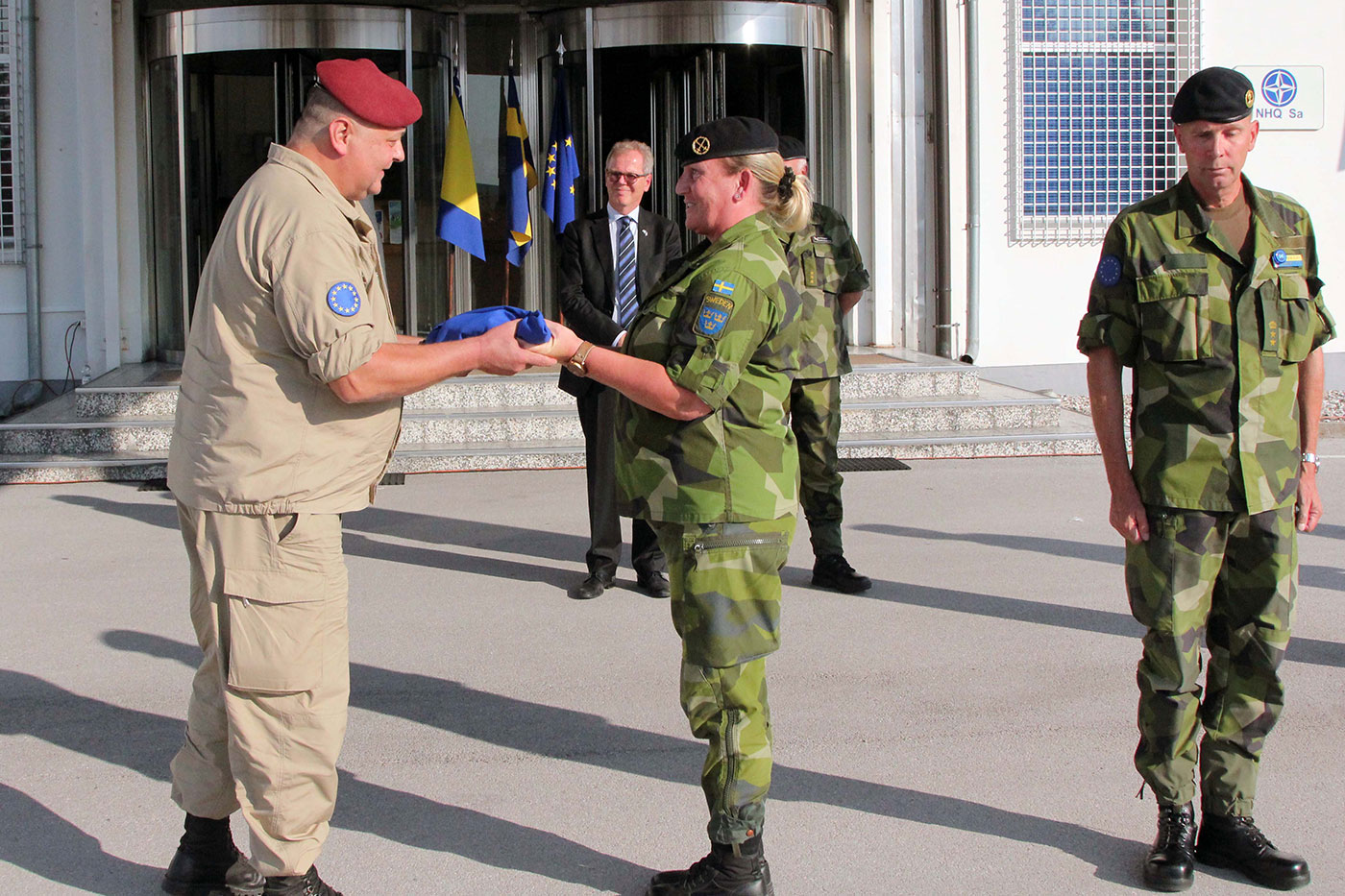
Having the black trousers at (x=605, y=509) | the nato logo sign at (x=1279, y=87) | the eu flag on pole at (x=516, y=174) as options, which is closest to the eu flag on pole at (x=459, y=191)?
the eu flag on pole at (x=516, y=174)

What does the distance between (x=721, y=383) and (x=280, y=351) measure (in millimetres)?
938

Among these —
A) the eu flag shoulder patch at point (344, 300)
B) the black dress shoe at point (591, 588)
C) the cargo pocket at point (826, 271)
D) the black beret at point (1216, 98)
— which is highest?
the black beret at point (1216, 98)

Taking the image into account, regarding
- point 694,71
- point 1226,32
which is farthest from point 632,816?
point 1226,32

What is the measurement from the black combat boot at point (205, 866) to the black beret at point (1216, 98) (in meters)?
2.73

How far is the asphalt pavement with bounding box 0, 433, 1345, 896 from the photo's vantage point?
3.28 meters

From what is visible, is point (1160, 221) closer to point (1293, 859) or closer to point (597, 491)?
point (1293, 859)

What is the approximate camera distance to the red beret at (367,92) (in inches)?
112

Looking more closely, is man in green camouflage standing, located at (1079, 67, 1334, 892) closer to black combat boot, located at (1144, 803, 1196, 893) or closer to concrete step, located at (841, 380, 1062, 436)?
black combat boot, located at (1144, 803, 1196, 893)

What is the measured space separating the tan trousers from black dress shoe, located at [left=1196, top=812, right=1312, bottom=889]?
206cm

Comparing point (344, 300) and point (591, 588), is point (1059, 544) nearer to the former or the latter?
point (591, 588)

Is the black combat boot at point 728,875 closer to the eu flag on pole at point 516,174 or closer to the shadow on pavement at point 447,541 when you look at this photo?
the shadow on pavement at point 447,541

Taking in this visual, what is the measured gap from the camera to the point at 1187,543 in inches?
122

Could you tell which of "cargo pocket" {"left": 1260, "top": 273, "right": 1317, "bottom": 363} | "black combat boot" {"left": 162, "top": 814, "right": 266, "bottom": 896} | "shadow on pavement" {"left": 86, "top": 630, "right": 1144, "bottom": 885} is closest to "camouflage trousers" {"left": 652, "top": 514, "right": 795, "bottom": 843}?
"shadow on pavement" {"left": 86, "top": 630, "right": 1144, "bottom": 885}

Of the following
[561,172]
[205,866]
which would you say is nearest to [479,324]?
[205,866]
